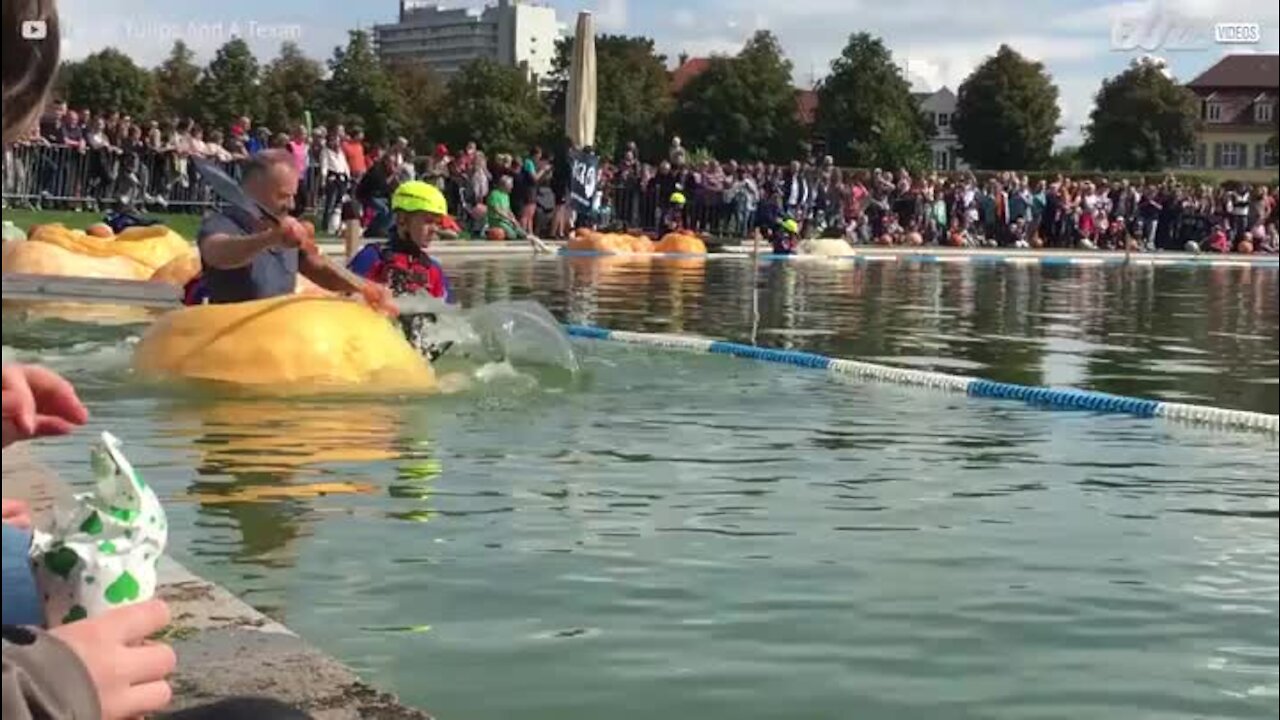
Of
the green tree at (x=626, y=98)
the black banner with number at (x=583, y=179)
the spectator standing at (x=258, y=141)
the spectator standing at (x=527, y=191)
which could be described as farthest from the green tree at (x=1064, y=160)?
the spectator standing at (x=258, y=141)

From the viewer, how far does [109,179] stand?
2711 cm

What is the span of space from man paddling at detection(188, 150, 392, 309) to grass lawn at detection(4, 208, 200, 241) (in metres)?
12.5

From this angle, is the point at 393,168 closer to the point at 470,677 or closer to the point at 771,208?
the point at 771,208

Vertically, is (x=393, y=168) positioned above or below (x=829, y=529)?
above

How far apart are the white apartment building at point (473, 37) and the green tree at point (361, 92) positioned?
20.5 feet

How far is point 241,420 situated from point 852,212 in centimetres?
3198

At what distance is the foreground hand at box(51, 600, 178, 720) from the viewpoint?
6.00 ft

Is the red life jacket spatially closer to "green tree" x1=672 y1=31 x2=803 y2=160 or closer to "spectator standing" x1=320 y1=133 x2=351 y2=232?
"spectator standing" x1=320 y1=133 x2=351 y2=232

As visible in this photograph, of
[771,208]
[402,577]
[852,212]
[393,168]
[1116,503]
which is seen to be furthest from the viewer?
Result: [852,212]

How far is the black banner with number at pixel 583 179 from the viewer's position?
3392 cm

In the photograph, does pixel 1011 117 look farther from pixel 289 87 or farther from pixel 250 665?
pixel 250 665

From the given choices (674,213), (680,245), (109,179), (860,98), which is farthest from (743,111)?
(109,179)

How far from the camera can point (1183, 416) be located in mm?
10414

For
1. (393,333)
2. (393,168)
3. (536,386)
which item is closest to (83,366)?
(393,333)
